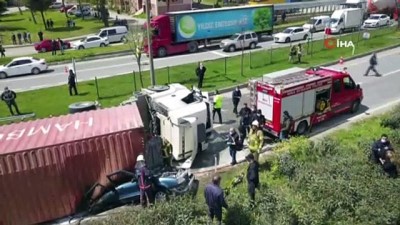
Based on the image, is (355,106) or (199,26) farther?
(199,26)

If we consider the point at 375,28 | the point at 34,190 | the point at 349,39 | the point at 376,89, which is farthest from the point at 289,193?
the point at 375,28

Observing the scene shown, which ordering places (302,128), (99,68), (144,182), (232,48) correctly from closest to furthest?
(144,182), (302,128), (99,68), (232,48)

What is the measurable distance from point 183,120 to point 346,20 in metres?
33.2

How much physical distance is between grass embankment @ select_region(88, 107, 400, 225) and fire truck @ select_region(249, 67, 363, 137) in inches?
86.0

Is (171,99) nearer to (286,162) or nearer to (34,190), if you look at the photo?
(286,162)

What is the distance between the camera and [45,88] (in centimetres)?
2559

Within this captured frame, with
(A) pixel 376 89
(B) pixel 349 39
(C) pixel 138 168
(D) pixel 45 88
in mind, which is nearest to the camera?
(C) pixel 138 168

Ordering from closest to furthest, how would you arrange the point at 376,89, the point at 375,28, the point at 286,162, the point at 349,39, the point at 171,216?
the point at 171,216 < the point at 286,162 < the point at 376,89 < the point at 349,39 < the point at 375,28

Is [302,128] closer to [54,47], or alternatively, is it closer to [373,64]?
[373,64]

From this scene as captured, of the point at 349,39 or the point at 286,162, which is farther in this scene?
the point at 349,39

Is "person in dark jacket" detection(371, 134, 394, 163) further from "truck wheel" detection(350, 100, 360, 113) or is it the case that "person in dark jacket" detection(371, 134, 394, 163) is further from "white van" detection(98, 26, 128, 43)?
"white van" detection(98, 26, 128, 43)

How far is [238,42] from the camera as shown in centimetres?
3509

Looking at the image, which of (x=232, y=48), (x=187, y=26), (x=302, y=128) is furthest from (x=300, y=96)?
(x=187, y=26)

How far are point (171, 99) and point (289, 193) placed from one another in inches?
215
